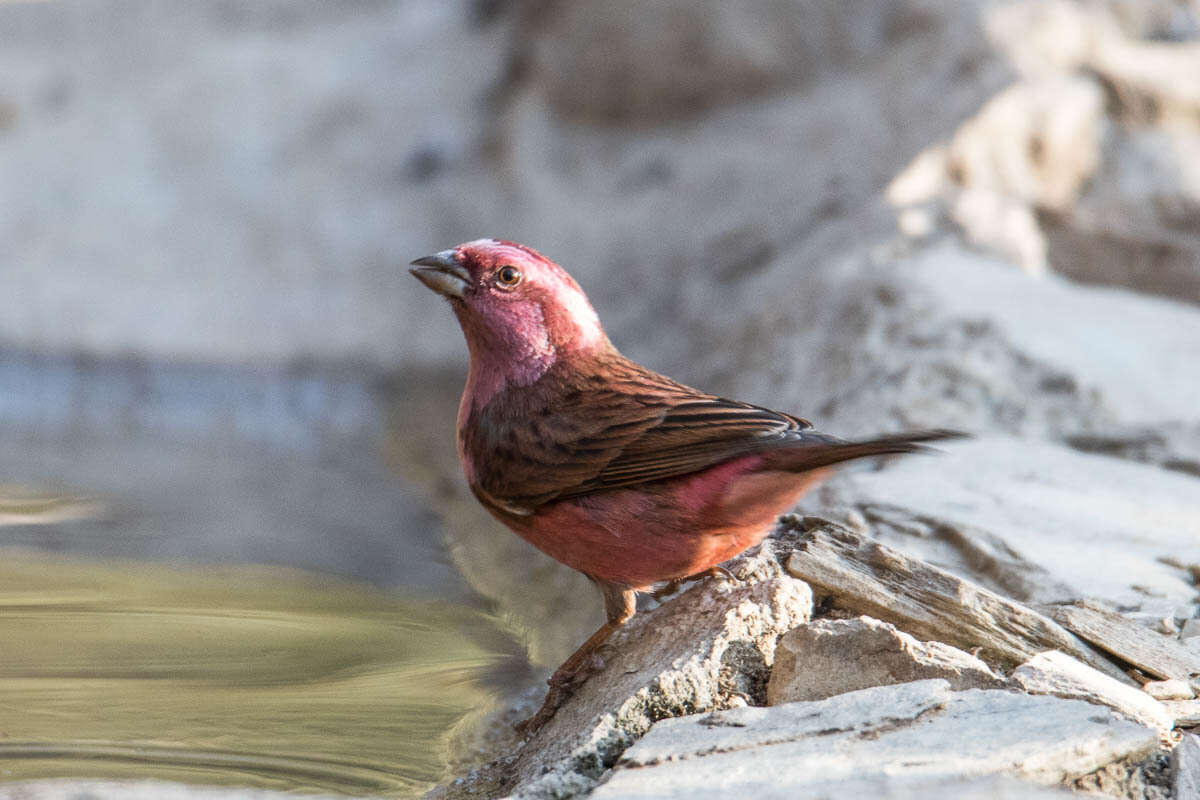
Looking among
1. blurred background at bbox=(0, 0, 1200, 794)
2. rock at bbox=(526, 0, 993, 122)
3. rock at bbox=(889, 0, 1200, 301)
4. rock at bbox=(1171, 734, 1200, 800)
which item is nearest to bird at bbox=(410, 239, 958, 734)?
blurred background at bbox=(0, 0, 1200, 794)

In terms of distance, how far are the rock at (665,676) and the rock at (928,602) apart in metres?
0.09

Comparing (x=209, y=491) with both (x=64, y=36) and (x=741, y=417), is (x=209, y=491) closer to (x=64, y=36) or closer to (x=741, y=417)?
Answer: (x=741, y=417)

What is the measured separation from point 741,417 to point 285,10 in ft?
24.9

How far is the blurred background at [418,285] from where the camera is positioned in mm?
3363

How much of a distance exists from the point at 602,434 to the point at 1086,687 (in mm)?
1110

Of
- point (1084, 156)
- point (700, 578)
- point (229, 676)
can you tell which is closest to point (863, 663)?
point (700, 578)

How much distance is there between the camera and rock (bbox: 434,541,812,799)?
2.28 meters

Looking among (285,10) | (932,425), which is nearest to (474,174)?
(285,10)

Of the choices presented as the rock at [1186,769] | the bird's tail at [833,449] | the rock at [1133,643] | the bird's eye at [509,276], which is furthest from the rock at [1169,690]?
the bird's eye at [509,276]

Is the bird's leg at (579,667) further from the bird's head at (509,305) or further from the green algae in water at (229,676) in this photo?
the bird's head at (509,305)

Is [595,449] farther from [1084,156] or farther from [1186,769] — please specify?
[1084,156]

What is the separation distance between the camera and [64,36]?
8680 millimetres

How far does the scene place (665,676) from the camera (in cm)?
241

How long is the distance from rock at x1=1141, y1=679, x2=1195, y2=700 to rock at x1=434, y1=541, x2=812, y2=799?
69 cm
